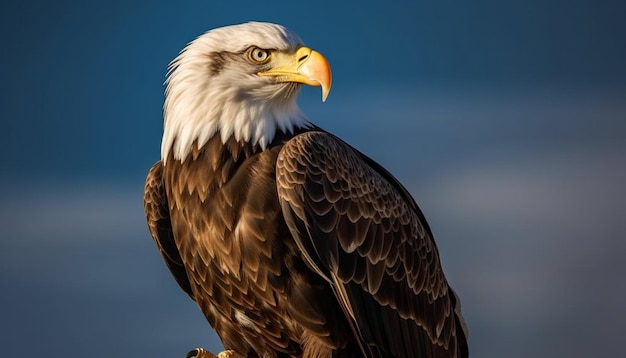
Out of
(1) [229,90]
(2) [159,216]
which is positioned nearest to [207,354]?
(2) [159,216]

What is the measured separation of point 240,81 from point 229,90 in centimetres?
7

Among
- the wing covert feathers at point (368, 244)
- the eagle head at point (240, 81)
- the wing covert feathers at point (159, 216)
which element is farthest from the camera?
the wing covert feathers at point (159, 216)

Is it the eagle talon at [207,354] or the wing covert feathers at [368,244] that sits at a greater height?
the wing covert feathers at [368,244]

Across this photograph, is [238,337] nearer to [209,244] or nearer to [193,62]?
[209,244]

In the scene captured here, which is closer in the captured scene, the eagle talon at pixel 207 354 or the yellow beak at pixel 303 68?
the yellow beak at pixel 303 68

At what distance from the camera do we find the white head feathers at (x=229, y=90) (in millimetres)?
3553

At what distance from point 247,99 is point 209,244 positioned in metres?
0.69

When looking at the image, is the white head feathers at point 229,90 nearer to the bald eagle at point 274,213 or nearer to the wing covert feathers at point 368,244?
the bald eagle at point 274,213

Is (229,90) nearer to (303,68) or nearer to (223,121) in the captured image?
(223,121)

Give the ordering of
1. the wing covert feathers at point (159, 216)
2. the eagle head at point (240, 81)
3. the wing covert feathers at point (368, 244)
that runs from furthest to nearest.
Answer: the wing covert feathers at point (159, 216) < the eagle head at point (240, 81) < the wing covert feathers at point (368, 244)

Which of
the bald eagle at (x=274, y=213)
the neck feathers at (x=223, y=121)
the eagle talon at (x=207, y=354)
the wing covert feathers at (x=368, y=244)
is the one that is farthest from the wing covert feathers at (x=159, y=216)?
the wing covert feathers at (x=368, y=244)

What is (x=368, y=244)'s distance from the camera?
12.0ft

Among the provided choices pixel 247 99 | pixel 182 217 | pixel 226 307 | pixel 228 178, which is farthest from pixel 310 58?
pixel 226 307

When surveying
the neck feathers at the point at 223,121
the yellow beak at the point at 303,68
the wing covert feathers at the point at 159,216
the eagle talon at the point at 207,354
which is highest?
the yellow beak at the point at 303,68
